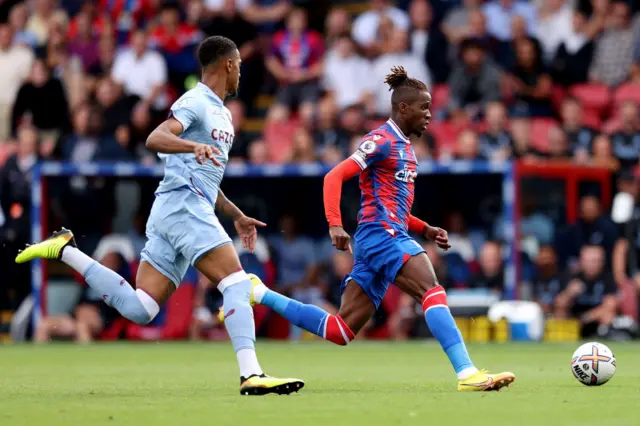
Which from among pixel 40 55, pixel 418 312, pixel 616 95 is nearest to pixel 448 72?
pixel 616 95

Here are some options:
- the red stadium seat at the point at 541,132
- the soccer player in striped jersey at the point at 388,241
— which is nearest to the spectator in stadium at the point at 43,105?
the red stadium seat at the point at 541,132

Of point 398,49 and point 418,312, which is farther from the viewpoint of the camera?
point 398,49

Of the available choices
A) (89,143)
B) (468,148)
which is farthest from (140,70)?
(468,148)

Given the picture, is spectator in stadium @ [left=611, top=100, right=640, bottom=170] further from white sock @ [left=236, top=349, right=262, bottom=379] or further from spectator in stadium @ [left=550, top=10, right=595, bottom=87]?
white sock @ [left=236, top=349, right=262, bottom=379]

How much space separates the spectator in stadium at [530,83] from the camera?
2000 cm

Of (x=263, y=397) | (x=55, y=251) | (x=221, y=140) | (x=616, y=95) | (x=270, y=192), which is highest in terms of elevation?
(x=616, y=95)

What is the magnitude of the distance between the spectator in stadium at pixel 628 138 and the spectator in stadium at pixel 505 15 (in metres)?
2.87

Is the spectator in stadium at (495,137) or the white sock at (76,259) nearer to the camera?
the white sock at (76,259)

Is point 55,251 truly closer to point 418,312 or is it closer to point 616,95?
point 418,312

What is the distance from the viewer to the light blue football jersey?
891 centimetres

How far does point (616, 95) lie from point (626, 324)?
3840 millimetres

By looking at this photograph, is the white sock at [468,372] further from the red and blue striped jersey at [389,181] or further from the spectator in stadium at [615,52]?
the spectator in stadium at [615,52]

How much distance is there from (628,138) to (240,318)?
11378 mm

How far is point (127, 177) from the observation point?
2042 centimetres
